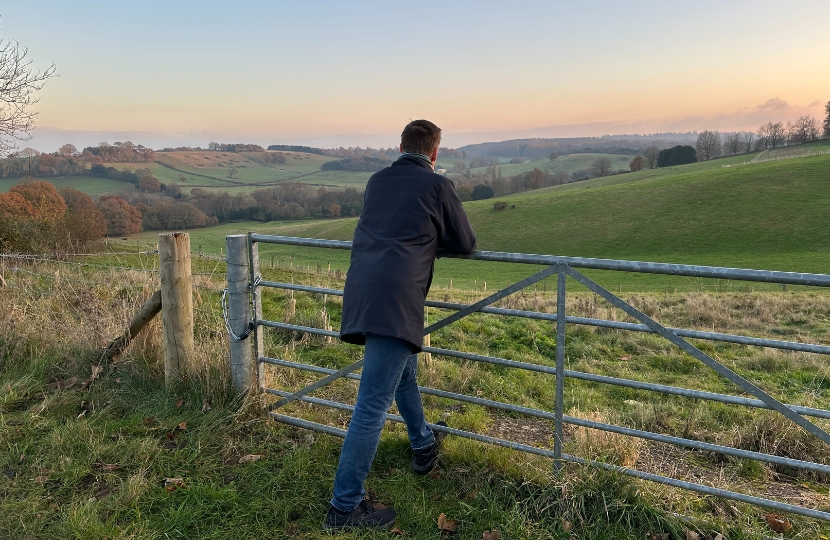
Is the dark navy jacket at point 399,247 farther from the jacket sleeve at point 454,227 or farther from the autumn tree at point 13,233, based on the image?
the autumn tree at point 13,233

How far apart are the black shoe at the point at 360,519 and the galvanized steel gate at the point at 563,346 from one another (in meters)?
0.81

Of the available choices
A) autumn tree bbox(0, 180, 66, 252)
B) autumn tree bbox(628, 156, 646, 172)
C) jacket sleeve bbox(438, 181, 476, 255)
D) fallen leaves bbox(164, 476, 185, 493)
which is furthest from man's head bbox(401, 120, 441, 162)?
autumn tree bbox(628, 156, 646, 172)

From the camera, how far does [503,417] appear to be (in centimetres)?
540

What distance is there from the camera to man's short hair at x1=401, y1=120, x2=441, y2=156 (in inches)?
125

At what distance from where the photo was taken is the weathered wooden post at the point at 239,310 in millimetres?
4324

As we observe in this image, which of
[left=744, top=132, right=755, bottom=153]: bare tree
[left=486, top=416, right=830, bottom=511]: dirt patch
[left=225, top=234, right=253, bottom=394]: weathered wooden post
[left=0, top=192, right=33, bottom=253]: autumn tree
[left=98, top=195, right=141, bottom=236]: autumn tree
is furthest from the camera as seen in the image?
[left=744, top=132, right=755, bottom=153]: bare tree

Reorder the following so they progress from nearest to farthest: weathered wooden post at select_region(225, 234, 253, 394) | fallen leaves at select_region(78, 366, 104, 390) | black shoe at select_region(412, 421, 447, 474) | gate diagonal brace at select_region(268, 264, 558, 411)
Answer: gate diagonal brace at select_region(268, 264, 558, 411) < black shoe at select_region(412, 421, 447, 474) < weathered wooden post at select_region(225, 234, 253, 394) < fallen leaves at select_region(78, 366, 104, 390)

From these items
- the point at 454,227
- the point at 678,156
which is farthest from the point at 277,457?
the point at 678,156

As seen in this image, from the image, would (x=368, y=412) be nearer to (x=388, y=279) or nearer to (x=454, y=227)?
(x=388, y=279)

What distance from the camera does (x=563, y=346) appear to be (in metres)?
3.36

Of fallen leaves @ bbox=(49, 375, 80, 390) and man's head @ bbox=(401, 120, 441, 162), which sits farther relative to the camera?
fallen leaves @ bbox=(49, 375, 80, 390)

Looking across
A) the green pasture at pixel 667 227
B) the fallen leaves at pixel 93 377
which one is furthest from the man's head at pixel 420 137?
the green pasture at pixel 667 227

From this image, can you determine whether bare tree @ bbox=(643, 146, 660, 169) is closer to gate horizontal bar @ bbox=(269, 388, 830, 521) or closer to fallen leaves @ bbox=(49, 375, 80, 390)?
gate horizontal bar @ bbox=(269, 388, 830, 521)

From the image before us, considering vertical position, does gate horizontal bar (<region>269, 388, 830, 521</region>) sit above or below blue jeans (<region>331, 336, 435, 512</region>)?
below
